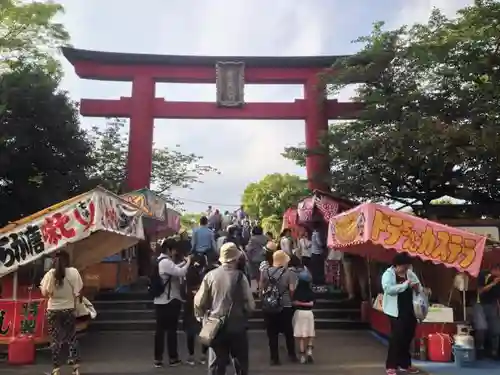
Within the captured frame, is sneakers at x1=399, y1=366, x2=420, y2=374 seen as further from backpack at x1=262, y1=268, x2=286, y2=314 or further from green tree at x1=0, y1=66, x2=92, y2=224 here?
green tree at x1=0, y1=66, x2=92, y2=224

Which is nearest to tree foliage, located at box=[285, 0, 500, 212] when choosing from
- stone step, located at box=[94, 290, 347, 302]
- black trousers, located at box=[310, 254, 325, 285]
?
black trousers, located at box=[310, 254, 325, 285]

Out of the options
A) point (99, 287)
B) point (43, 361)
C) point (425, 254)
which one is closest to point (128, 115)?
point (99, 287)

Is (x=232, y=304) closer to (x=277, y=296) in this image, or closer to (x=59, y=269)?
(x=277, y=296)

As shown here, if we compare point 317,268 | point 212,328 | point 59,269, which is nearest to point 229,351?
point 212,328

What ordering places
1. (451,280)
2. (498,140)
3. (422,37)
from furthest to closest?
(422,37) → (498,140) → (451,280)

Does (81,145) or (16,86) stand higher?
(16,86)

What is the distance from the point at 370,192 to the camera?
14219 millimetres

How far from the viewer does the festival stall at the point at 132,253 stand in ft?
43.4

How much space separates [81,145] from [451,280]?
34.4ft

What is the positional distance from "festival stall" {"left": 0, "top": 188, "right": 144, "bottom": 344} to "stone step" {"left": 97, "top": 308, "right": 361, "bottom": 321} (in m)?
2.36

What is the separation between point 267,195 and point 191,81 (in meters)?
30.6

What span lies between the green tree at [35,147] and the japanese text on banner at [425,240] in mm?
9203

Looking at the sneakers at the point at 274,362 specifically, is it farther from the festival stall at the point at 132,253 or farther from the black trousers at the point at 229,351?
the festival stall at the point at 132,253

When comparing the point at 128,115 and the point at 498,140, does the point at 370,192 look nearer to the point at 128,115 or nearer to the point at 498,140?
the point at 498,140
